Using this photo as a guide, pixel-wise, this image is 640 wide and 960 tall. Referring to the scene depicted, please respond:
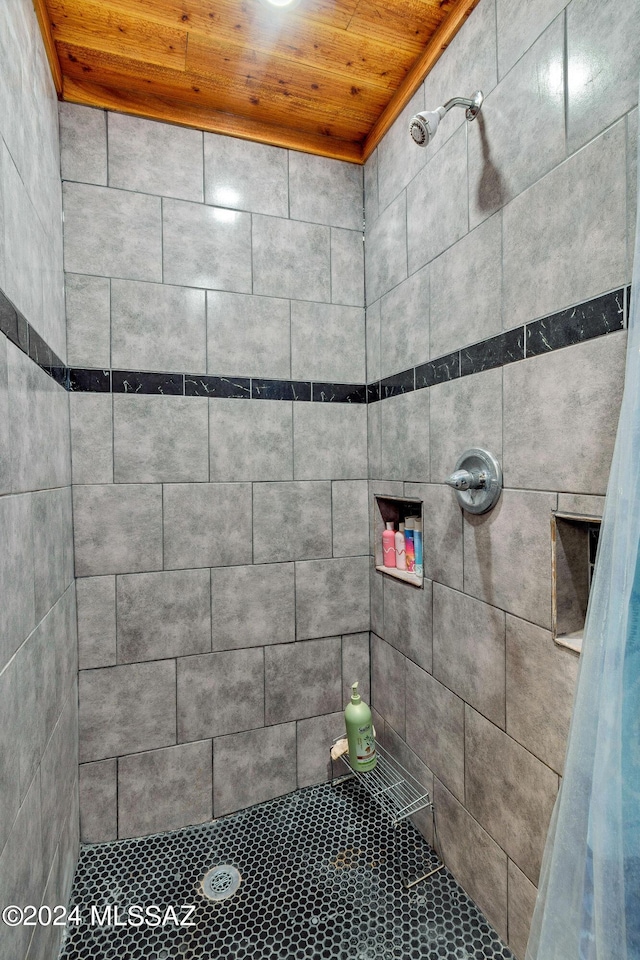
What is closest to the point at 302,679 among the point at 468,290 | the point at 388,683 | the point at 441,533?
the point at 388,683

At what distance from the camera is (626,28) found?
96 centimetres

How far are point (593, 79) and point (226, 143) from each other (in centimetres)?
140

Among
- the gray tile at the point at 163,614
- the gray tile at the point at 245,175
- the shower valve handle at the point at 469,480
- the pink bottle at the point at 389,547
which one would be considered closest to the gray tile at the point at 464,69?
the gray tile at the point at 245,175

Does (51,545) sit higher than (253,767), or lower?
higher

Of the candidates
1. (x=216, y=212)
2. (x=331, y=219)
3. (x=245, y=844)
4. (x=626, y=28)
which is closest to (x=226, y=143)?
(x=216, y=212)

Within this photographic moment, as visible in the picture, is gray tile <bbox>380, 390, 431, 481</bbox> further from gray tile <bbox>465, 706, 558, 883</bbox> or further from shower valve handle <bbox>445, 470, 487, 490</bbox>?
gray tile <bbox>465, 706, 558, 883</bbox>

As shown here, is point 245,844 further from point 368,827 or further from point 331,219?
point 331,219

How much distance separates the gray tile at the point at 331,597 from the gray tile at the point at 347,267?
1.18 meters

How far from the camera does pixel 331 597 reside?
2.08m

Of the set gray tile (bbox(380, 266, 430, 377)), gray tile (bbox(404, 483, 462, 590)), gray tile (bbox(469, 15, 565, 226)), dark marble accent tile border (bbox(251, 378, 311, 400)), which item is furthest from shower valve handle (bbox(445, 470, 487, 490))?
dark marble accent tile border (bbox(251, 378, 311, 400))

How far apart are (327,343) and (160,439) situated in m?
→ 0.83

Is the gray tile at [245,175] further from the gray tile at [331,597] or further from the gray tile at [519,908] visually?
the gray tile at [519,908]

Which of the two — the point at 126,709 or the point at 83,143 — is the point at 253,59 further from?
the point at 126,709

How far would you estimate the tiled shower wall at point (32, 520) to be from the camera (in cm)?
101
